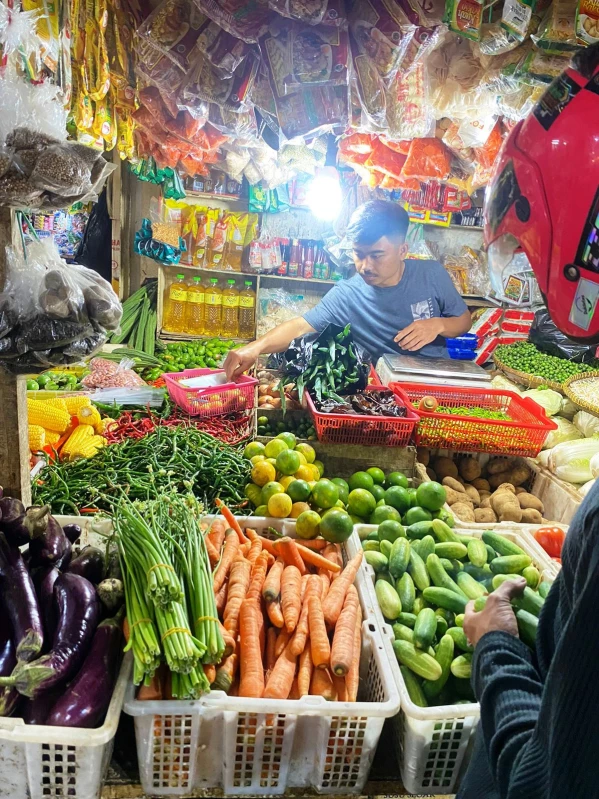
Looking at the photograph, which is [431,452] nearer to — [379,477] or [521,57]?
[379,477]

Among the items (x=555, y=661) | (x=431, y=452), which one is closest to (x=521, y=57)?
(x=431, y=452)

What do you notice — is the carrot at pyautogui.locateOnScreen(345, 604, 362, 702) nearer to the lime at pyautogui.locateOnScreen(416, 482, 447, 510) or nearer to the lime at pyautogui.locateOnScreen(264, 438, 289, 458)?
the lime at pyautogui.locateOnScreen(416, 482, 447, 510)

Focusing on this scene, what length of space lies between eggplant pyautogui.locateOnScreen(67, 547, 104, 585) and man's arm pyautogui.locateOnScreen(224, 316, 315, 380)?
2.01 metres

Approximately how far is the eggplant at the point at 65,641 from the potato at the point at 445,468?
2105 millimetres

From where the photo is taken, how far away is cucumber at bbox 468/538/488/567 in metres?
2.08

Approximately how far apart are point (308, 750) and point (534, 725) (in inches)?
31.2

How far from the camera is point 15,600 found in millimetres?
1543

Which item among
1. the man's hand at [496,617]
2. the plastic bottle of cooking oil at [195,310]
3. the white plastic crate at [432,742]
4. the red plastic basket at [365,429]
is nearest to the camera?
the man's hand at [496,617]

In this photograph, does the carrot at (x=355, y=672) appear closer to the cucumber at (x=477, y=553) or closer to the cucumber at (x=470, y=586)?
the cucumber at (x=470, y=586)

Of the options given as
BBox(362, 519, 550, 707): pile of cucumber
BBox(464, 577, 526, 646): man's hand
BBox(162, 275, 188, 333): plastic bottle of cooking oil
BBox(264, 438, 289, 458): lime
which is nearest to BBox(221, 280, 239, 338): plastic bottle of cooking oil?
BBox(162, 275, 188, 333): plastic bottle of cooking oil

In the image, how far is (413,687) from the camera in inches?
63.1

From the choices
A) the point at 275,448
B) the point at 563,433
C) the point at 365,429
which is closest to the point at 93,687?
the point at 275,448

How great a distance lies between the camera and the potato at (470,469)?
319 cm

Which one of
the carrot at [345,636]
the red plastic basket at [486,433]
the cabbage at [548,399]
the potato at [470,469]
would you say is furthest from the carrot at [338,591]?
the cabbage at [548,399]
